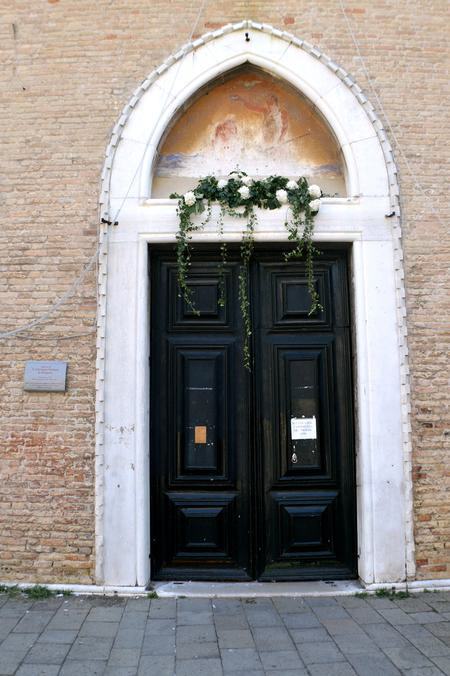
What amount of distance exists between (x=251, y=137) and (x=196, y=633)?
4.81 m

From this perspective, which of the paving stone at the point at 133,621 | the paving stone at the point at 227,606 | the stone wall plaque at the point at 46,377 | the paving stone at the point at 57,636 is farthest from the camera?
the stone wall plaque at the point at 46,377

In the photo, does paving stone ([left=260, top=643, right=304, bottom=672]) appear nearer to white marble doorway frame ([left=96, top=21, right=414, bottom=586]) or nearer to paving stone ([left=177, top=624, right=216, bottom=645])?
paving stone ([left=177, top=624, right=216, bottom=645])

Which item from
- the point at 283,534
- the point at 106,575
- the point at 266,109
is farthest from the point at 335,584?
the point at 266,109

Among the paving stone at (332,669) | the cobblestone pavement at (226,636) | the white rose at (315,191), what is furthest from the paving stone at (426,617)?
the white rose at (315,191)

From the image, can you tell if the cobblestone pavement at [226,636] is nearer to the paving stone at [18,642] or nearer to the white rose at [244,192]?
the paving stone at [18,642]

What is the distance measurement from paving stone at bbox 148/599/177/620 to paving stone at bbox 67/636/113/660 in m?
0.53

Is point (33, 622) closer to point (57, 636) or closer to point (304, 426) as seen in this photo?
point (57, 636)

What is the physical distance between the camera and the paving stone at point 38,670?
140 inches

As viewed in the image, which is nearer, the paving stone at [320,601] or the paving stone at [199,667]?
the paving stone at [199,667]

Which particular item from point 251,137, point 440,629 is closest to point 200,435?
point 440,629

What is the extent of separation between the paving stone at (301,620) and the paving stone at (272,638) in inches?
4.7

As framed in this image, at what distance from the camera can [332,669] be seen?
11.8 feet

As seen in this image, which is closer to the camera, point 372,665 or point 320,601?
point 372,665

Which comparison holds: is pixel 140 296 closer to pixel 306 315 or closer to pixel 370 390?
pixel 306 315
